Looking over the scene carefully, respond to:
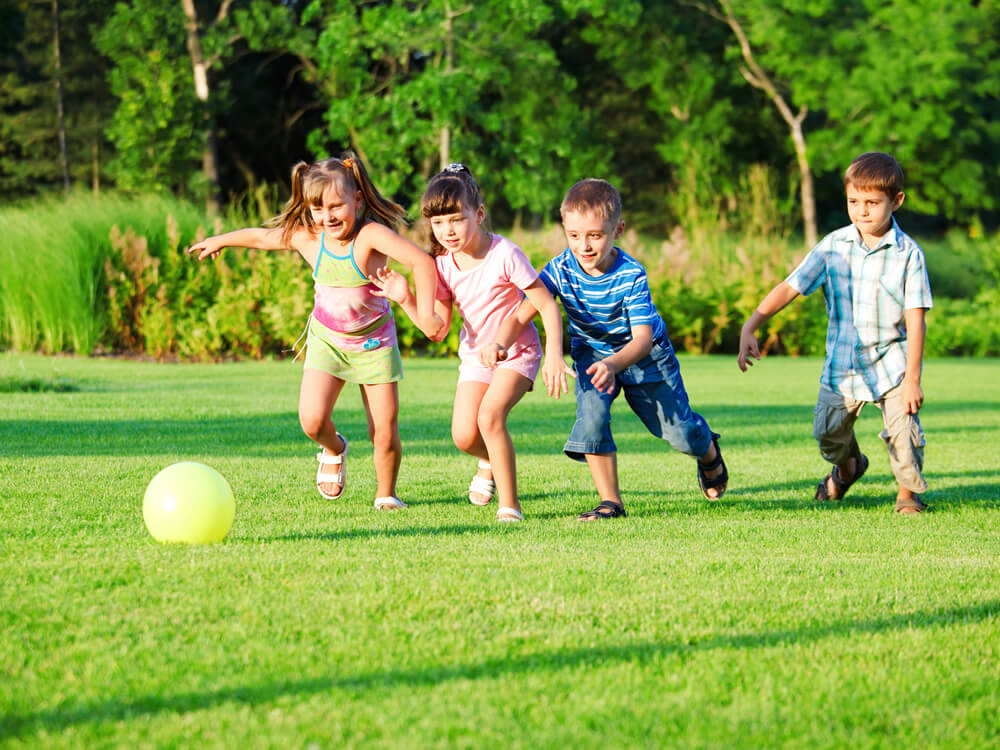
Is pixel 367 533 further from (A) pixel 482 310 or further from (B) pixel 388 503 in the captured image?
(A) pixel 482 310

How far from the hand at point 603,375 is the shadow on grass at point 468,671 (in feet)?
6.17

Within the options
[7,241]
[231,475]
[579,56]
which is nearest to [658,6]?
[579,56]

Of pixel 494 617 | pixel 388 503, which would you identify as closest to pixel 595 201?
pixel 388 503

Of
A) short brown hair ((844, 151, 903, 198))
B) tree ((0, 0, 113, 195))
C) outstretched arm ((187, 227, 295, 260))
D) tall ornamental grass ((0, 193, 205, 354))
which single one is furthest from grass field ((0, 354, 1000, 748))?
tree ((0, 0, 113, 195))

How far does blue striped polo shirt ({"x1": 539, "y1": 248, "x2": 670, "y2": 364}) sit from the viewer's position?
602cm

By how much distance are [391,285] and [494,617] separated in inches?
94.8

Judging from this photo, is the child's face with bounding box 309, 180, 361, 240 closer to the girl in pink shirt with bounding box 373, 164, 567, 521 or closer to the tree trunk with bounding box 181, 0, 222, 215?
the girl in pink shirt with bounding box 373, 164, 567, 521

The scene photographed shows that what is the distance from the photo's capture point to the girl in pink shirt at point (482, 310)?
5871 millimetres

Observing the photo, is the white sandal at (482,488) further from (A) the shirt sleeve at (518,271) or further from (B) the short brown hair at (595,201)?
(B) the short brown hair at (595,201)

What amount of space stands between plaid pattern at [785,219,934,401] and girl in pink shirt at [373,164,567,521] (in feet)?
5.07

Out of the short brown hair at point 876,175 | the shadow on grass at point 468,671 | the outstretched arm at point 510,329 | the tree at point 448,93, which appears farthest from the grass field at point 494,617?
the tree at point 448,93

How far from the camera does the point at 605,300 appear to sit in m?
6.05

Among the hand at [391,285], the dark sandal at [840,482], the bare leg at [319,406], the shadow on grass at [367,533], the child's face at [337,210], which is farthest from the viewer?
the dark sandal at [840,482]

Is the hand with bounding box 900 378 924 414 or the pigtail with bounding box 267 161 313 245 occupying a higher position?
the pigtail with bounding box 267 161 313 245
